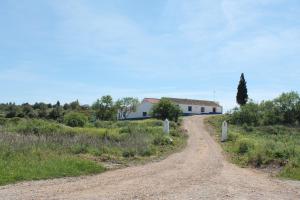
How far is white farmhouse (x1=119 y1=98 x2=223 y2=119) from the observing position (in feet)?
274

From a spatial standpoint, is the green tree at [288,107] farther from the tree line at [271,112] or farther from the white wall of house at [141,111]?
the white wall of house at [141,111]

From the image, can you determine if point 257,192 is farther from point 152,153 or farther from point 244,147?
point 244,147

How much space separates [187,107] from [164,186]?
244 ft

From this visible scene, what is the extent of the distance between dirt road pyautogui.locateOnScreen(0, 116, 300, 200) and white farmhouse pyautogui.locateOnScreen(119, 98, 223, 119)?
65.1 m

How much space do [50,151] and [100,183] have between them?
18.3ft

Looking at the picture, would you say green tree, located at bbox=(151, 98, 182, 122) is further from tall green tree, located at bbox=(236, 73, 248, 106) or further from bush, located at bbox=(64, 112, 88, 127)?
tall green tree, located at bbox=(236, 73, 248, 106)

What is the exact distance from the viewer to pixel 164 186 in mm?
12234

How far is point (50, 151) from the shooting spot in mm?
17656

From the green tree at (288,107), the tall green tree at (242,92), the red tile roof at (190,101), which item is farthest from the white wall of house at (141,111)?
the green tree at (288,107)

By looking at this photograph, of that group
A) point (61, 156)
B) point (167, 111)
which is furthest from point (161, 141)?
point (167, 111)

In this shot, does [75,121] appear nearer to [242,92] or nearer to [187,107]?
[187,107]

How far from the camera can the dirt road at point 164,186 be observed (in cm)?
1083

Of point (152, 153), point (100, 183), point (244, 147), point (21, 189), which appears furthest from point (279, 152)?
point (21, 189)

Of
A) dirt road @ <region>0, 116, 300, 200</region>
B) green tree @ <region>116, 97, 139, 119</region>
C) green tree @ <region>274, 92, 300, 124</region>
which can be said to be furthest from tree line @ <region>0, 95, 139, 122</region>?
dirt road @ <region>0, 116, 300, 200</region>
